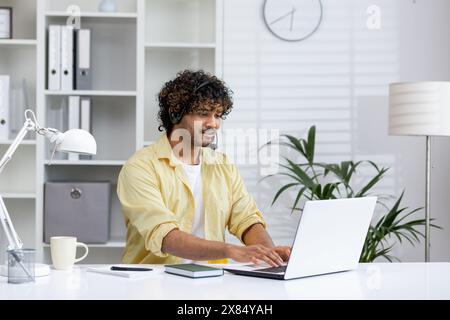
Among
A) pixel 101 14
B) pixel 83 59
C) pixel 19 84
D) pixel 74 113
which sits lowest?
pixel 74 113

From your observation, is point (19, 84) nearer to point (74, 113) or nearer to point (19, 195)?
point (74, 113)

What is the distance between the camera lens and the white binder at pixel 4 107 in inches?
143

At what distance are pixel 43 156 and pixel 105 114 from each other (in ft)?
1.37

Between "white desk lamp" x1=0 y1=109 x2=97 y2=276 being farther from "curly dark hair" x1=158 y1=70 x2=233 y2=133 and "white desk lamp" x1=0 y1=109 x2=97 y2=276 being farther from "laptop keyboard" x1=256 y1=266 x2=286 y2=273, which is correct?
"curly dark hair" x1=158 y1=70 x2=233 y2=133

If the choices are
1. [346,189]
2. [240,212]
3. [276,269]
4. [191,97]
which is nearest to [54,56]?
[191,97]

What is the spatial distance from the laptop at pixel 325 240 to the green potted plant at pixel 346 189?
145cm

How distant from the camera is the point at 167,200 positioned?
102 inches

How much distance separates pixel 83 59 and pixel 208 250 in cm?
172

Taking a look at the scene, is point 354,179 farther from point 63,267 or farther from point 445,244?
point 63,267

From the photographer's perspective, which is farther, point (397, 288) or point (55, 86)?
point (55, 86)

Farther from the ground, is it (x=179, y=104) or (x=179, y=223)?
(x=179, y=104)
